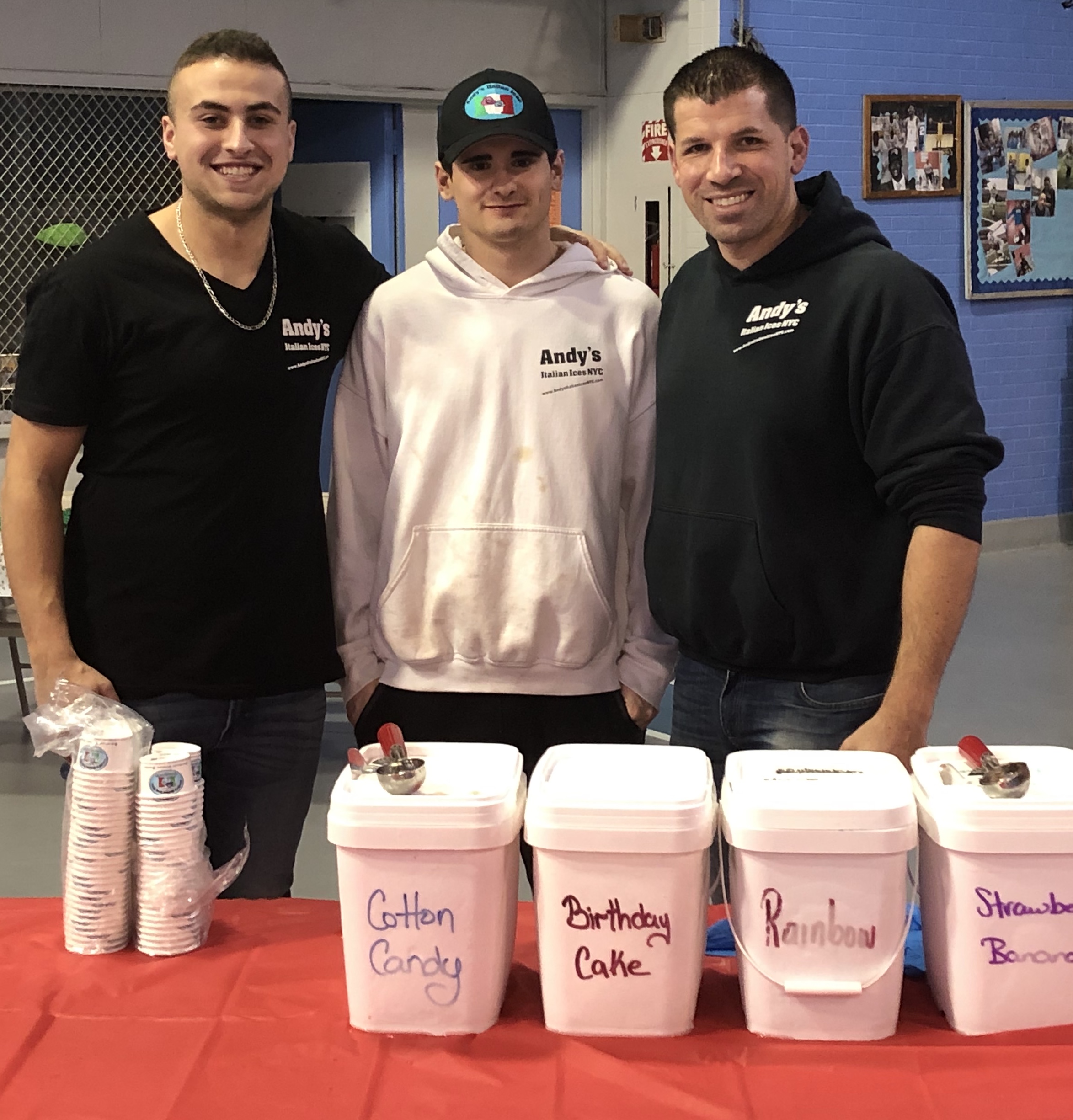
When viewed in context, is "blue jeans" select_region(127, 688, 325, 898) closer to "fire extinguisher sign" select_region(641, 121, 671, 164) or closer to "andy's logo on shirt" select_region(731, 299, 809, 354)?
"andy's logo on shirt" select_region(731, 299, 809, 354)

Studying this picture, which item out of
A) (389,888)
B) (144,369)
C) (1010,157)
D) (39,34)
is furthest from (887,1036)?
(1010,157)

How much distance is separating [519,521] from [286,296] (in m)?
0.51

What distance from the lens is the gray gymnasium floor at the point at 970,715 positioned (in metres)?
3.57

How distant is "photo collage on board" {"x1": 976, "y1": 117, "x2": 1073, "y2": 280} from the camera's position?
24.4 ft

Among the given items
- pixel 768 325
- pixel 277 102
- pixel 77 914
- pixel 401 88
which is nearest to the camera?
pixel 77 914

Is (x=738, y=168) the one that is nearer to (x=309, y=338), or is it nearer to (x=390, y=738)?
(x=309, y=338)

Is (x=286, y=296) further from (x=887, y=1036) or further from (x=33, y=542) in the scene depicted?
(x=887, y=1036)

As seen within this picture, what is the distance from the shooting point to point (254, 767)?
2096 mm

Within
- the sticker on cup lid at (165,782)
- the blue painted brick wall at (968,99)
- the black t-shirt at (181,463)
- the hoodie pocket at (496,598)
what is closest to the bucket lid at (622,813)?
the sticker on cup lid at (165,782)

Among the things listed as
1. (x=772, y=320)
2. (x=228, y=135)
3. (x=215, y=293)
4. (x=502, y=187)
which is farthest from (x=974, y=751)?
(x=228, y=135)

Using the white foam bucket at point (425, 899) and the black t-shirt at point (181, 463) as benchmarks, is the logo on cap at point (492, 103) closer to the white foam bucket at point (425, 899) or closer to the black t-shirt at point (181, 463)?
the black t-shirt at point (181, 463)

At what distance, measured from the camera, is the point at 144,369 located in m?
1.96

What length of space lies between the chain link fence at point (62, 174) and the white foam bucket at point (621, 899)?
5446 mm

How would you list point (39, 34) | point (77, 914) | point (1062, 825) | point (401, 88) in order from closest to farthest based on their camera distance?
point (1062, 825)
point (77, 914)
point (39, 34)
point (401, 88)
